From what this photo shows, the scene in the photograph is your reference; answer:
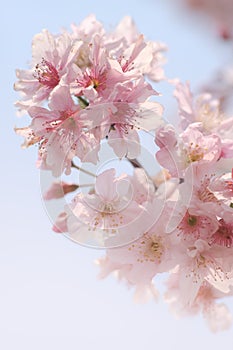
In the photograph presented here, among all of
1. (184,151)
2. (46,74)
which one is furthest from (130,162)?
(46,74)

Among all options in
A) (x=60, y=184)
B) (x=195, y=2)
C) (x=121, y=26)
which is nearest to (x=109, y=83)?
(x=60, y=184)

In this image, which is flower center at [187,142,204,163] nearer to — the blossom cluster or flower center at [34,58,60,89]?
the blossom cluster

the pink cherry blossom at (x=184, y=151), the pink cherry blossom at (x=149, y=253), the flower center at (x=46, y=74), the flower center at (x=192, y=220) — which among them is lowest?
the pink cherry blossom at (x=149, y=253)

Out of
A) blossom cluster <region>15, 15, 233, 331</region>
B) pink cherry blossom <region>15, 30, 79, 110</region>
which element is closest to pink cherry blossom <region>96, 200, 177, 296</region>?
blossom cluster <region>15, 15, 233, 331</region>

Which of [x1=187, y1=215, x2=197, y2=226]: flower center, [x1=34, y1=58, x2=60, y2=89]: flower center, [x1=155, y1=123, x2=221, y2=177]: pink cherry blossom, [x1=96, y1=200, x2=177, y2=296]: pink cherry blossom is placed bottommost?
[x1=96, y1=200, x2=177, y2=296]: pink cherry blossom

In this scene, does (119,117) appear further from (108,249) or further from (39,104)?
(108,249)

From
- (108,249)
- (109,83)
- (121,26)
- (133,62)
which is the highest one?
(121,26)

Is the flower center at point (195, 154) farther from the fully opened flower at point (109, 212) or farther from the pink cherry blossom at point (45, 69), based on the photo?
the pink cherry blossom at point (45, 69)

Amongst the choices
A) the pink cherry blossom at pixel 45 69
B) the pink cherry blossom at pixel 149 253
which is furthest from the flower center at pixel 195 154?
the pink cherry blossom at pixel 45 69
